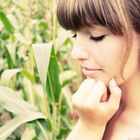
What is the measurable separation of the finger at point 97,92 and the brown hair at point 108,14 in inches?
3.1

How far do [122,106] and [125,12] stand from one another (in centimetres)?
24

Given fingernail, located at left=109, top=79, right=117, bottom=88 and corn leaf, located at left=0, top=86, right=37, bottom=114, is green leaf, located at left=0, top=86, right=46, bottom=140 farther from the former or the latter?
fingernail, located at left=109, top=79, right=117, bottom=88

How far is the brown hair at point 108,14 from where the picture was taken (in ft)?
2.78

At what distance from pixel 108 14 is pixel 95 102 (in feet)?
0.59

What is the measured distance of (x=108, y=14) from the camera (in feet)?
2.79

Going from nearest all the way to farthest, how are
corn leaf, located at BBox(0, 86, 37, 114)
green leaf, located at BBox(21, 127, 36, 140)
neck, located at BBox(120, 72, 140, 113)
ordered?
neck, located at BBox(120, 72, 140, 113)
corn leaf, located at BBox(0, 86, 37, 114)
green leaf, located at BBox(21, 127, 36, 140)

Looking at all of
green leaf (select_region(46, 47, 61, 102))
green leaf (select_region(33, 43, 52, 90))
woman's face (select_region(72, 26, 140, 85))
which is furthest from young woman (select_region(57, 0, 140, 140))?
green leaf (select_region(46, 47, 61, 102))

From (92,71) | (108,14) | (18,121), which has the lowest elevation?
(18,121)

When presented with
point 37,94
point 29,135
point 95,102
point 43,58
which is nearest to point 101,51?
point 95,102

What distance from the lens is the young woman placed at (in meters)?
0.85

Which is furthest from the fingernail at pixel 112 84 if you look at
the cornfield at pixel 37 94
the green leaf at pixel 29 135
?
the green leaf at pixel 29 135

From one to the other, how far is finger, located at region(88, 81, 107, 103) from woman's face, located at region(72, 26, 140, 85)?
15mm

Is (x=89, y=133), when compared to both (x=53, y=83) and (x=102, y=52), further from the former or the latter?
(x=53, y=83)

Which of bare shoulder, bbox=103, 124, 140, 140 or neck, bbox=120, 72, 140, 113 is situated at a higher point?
neck, bbox=120, 72, 140, 113
